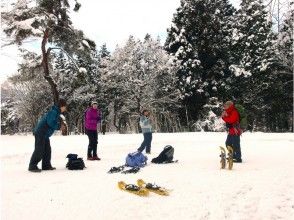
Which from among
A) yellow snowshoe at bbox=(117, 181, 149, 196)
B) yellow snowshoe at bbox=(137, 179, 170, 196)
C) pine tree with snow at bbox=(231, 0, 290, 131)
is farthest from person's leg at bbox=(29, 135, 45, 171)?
pine tree with snow at bbox=(231, 0, 290, 131)

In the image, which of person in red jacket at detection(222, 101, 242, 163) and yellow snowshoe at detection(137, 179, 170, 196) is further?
person in red jacket at detection(222, 101, 242, 163)

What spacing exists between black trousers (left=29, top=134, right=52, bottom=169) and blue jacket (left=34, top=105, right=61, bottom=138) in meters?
0.12

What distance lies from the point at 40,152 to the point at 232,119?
534cm

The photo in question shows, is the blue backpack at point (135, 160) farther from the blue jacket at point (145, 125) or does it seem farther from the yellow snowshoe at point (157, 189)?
the blue jacket at point (145, 125)

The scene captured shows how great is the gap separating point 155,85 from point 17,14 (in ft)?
82.3

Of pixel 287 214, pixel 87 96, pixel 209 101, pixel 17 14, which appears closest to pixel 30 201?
pixel 287 214

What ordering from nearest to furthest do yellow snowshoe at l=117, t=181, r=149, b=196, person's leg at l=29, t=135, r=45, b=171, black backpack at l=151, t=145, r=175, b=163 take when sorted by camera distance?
yellow snowshoe at l=117, t=181, r=149, b=196
person's leg at l=29, t=135, r=45, b=171
black backpack at l=151, t=145, r=175, b=163

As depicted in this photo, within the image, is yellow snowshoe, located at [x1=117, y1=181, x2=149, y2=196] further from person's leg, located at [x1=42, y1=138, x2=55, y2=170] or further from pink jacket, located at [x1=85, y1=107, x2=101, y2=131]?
pink jacket, located at [x1=85, y1=107, x2=101, y2=131]

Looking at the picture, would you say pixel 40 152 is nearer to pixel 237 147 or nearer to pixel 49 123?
pixel 49 123

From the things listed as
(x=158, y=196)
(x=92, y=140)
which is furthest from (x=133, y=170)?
(x=92, y=140)

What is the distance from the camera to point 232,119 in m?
13.1

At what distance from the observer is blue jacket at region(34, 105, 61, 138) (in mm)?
11328

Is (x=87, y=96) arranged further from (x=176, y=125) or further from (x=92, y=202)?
(x=92, y=202)

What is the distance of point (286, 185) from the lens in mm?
9078
